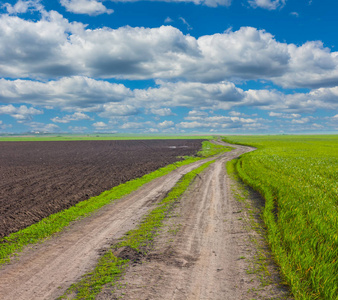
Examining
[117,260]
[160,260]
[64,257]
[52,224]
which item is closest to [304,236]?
[160,260]

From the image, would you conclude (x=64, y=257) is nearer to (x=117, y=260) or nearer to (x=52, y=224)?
(x=117, y=260)

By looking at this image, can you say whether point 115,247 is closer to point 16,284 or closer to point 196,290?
point 16,284

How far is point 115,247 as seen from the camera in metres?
9.59

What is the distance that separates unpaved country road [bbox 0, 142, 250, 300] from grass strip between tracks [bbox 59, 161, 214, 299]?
32 cm

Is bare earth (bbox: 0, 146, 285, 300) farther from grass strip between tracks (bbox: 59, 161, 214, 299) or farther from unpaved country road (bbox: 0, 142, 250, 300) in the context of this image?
grass strip between tracks (bbox: 59, 161, 214, 299)

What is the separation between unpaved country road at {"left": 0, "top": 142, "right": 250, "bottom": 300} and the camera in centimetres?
704

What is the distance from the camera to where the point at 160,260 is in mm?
8414

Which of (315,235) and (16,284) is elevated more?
(315,235)

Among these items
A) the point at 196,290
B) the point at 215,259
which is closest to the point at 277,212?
the point at 215,259

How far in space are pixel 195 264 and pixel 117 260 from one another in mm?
2650

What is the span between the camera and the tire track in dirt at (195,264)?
21.9 feet

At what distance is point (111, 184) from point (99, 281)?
621 inches

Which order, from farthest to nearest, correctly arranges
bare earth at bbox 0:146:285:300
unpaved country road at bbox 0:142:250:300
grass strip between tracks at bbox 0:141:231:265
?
1. grass strip between tracks at bbox 0:141:231:265
2. unpaved country road at bbox 0:142:250:300
3. bare earth at bbox 0:146:285:300

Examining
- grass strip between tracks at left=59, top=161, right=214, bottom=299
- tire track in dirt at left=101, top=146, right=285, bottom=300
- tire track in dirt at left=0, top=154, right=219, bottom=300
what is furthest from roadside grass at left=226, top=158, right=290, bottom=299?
tire track in dirt at left=0, top=154, right=219, bottom=300
